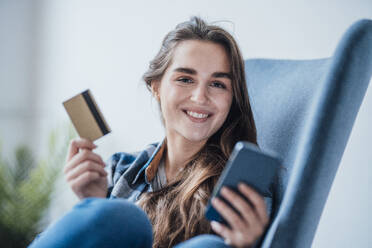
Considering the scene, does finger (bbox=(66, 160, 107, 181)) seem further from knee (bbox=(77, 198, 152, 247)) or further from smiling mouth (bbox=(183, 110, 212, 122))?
smiling mouth (bbox=(183, 110, 212, 122))

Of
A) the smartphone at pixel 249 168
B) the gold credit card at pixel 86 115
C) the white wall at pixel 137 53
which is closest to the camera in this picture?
the smartphone at pixel 249 168

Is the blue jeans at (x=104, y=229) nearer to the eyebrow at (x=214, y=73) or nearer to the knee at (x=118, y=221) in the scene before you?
the knee at (x=118, y=221)

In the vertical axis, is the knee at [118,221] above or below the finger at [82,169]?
below

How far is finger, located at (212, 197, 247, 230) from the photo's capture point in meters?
0.56

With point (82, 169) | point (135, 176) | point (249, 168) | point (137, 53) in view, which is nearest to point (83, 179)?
point (82, 169)

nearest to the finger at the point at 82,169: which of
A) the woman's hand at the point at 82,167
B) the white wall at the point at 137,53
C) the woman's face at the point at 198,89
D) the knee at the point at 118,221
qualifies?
the woman's hand at the point at 82,167

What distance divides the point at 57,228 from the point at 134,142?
1.07 metres

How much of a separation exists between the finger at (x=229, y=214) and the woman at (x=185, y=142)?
17 cm

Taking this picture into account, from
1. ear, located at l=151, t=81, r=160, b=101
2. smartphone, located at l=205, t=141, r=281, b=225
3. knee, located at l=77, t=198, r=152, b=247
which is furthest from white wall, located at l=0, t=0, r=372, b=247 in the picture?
knee, located at l=77, t=198, r=152, b=247

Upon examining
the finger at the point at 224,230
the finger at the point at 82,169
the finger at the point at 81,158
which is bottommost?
the finger at the point at 224,230

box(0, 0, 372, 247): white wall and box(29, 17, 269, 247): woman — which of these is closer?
box(29, 17, 269, 247): woman

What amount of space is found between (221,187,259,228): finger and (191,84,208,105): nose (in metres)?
0.31

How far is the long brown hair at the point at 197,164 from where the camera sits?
80 centimetres

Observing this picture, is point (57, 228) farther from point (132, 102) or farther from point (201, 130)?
point (132, 102)
